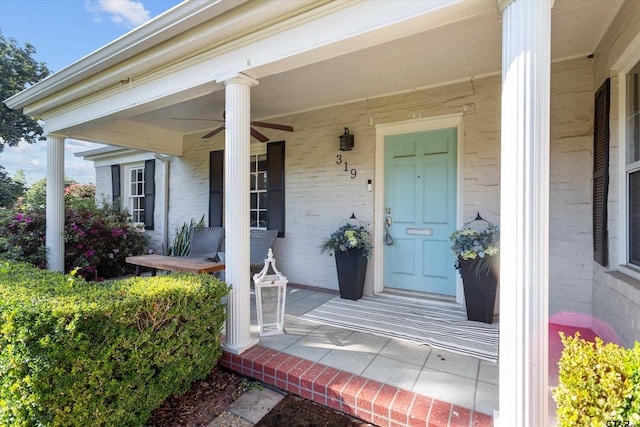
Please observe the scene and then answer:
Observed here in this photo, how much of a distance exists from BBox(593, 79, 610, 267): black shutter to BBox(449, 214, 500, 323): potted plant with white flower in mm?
753

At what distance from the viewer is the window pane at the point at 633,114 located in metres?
2.06

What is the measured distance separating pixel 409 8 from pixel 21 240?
6187mm

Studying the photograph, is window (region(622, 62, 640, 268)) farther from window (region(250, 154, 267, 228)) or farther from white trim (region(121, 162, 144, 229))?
white trim (region(121, 162, 144, 229))

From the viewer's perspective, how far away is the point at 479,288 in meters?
2.96

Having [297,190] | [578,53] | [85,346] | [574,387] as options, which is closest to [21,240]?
[297,190]

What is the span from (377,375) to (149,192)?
20.4 ft

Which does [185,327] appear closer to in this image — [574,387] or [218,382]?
[218,382]

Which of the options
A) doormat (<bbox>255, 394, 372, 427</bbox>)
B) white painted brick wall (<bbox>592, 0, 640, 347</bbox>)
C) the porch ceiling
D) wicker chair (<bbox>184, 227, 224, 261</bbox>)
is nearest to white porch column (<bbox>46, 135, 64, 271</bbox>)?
the porch ceiling

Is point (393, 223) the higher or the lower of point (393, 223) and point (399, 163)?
the lower

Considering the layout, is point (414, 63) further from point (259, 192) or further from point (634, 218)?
point (259, 192)

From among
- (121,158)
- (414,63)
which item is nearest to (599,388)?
(414,63)

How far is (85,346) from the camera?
1500 mm

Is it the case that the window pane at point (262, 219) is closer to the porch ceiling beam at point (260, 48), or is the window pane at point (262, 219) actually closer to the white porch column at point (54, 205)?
the porch ceiling beam at point (260, 48)

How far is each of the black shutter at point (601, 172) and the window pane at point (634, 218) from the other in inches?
9.6
